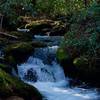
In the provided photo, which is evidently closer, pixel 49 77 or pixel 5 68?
pixel 5 68

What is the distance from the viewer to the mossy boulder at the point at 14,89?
8.95 meters

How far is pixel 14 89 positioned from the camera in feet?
30.2

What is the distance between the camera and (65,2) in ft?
60.6

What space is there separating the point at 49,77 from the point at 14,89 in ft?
12.8

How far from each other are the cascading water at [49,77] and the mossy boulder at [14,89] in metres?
1.10

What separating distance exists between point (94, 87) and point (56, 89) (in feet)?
4.61

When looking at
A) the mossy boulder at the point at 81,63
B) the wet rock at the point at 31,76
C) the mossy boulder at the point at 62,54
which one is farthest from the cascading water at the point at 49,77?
the mossy boulder at the point at 81,63

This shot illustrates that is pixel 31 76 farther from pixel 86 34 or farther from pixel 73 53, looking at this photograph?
pixel 86 34

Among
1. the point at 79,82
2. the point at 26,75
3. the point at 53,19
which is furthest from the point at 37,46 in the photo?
the point at 53,19

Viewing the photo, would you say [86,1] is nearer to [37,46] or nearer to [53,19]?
[37,46]

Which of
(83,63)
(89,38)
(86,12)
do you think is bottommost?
(83,63)

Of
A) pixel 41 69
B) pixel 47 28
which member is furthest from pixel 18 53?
pixel 47 28

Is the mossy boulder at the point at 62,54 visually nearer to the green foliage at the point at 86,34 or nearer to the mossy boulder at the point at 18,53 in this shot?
the green foliage at the point at 86,34

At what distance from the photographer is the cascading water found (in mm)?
10961
